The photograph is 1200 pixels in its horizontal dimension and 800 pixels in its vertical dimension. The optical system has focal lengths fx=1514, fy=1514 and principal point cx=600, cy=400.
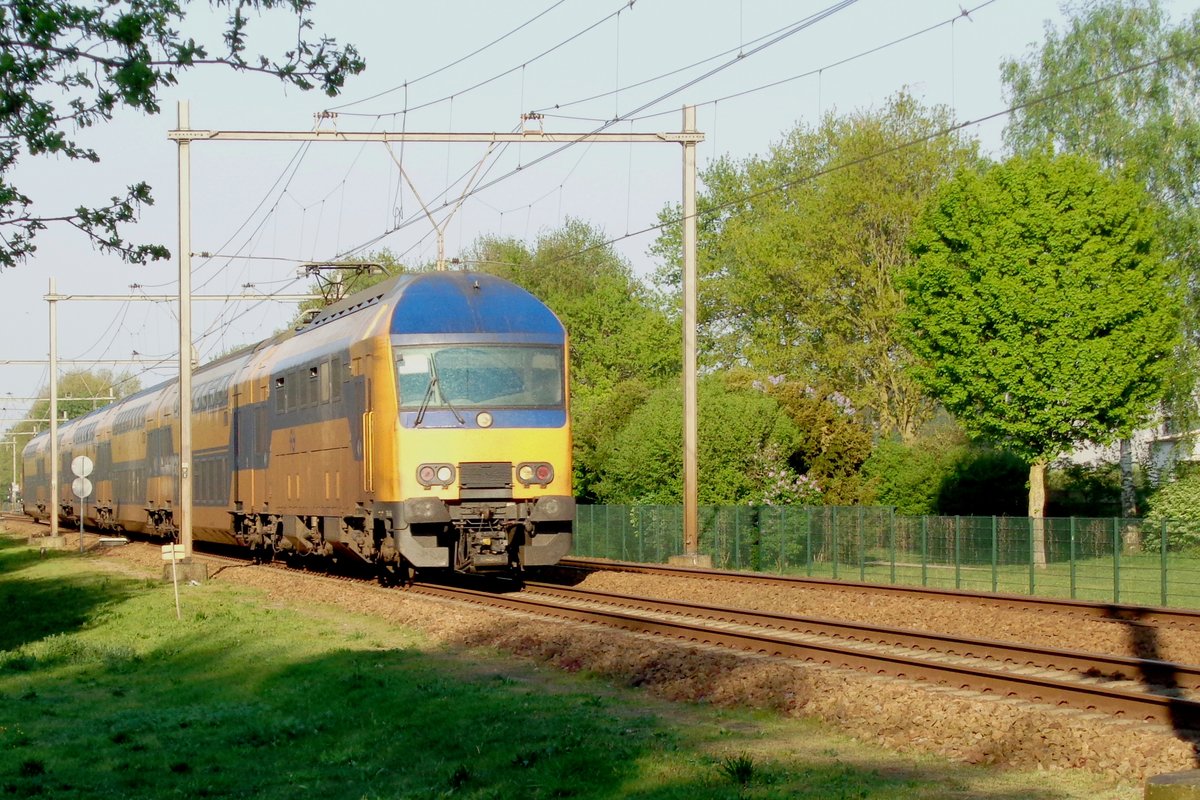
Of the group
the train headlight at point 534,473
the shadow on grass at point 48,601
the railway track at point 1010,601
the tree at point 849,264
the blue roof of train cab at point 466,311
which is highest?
the tree at point 849,264

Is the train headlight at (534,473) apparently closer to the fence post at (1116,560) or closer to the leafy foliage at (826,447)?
the fence post at (1116,560)

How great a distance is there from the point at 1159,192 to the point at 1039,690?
37399mm

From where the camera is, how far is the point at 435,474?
70.1ft

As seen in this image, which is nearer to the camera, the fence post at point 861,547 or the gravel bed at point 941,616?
the gravel bed at point 941,616

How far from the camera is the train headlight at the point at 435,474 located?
2127 centimetres

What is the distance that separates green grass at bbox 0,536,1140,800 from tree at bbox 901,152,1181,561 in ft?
78.6

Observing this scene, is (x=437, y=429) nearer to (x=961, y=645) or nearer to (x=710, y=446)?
(x=961, y=645)

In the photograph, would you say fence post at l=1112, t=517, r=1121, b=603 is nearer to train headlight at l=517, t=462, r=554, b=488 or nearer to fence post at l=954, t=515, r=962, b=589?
fence post at l=954, t=515, r=962, b=589

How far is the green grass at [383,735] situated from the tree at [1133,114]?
110 ft

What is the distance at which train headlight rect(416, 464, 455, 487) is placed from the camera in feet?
69.8

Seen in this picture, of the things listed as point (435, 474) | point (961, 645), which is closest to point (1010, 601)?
point (961, 645)

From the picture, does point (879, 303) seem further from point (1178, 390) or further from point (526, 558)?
point (526, 558)

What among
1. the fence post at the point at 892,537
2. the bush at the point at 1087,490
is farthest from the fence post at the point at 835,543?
the bush at the point at 1087,490

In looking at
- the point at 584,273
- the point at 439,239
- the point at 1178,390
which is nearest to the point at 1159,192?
the point at 1178,390
